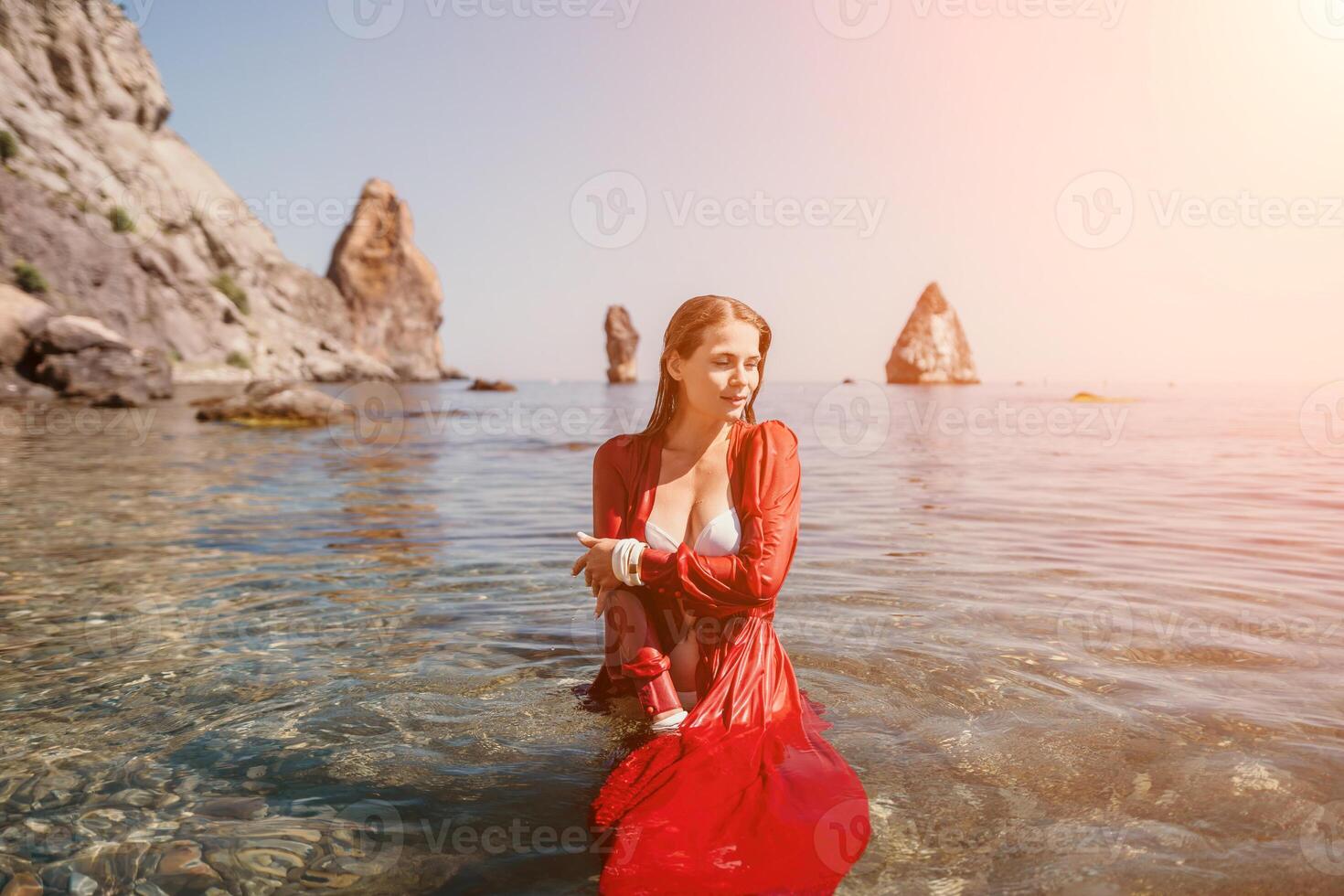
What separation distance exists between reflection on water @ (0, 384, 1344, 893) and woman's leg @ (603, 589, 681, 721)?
37 centimetres


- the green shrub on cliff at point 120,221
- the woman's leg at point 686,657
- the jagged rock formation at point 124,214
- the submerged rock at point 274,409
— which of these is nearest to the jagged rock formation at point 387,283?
the jagged rock formation at point 124,214

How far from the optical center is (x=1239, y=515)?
10.3 metres

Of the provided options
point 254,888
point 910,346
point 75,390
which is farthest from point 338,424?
point 910,346

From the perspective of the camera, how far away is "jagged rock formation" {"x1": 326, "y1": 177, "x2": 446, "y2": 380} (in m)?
131

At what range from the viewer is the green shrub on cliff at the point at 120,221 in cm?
6038

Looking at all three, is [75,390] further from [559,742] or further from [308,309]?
[308,309]

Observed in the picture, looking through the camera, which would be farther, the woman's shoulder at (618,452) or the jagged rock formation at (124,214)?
the jagged rock formation at (124,214)

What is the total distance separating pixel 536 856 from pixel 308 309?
376 feet

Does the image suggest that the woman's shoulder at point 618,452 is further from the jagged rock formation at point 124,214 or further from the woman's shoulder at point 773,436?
the jagged rock formation at point 124,214
